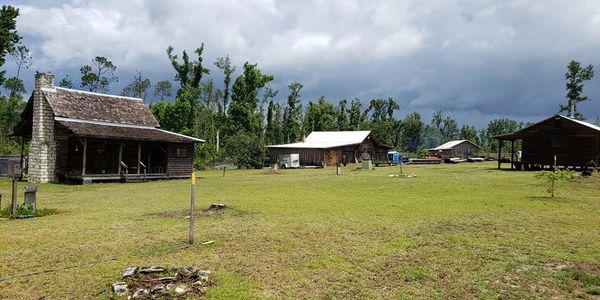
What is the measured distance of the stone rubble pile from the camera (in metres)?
6.45

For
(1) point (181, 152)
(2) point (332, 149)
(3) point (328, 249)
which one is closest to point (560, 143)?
(2) point (332, 149)

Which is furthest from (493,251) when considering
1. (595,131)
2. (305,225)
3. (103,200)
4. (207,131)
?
(207,131)

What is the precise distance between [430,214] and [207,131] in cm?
6697

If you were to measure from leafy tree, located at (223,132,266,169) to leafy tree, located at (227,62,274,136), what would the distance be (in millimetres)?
15120

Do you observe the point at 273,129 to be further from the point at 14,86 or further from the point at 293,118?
the point at 14,86

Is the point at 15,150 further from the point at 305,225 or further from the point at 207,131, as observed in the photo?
the point at 305,225

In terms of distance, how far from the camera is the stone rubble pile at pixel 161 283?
21.2 feet

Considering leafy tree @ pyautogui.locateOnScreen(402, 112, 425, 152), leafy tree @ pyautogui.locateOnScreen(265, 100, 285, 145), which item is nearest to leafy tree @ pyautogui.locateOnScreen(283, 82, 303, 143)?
leafy tree @ pyautogui.locateOnScreen(265, 100, 285, 145)

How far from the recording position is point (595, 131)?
114 feet

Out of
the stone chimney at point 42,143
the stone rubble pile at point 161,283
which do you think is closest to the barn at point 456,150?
the stone chimney at point 42,143

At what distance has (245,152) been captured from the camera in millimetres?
49375

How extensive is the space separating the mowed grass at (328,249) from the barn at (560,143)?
22.8m

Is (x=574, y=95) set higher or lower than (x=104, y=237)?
higher

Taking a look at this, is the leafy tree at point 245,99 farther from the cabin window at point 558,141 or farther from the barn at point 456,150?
the cabin window at point 558,141
